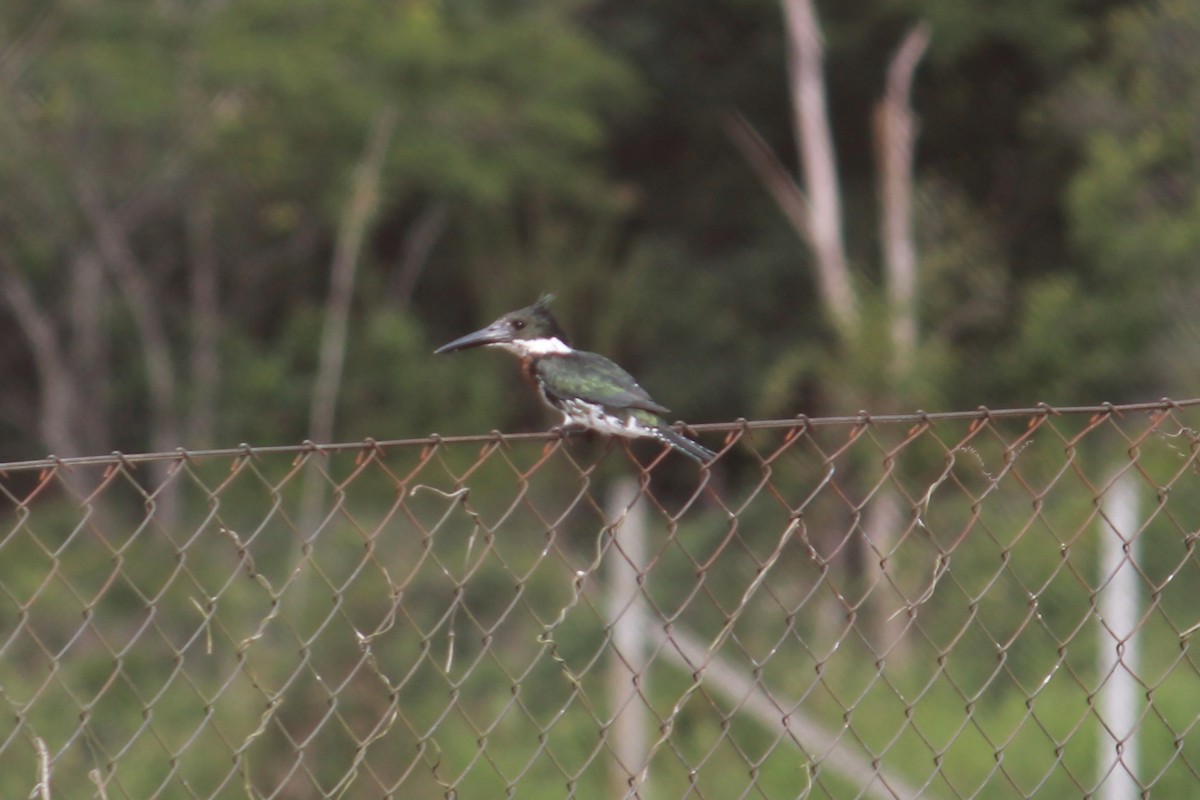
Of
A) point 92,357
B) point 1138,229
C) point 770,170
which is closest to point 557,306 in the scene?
point 770,170

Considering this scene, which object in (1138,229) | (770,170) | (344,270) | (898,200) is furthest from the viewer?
(770,170)

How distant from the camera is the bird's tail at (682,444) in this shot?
12.4 ft

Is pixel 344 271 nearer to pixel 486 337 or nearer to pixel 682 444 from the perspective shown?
pixel 486 337

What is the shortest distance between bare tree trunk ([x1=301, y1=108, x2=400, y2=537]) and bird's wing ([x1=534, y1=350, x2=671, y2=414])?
825cm

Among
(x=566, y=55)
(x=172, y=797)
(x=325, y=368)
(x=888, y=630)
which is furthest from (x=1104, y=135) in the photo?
(x=172, y=797)

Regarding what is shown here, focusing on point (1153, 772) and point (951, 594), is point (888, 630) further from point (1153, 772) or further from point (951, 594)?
point (1153, 772)

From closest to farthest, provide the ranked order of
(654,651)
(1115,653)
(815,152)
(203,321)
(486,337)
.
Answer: (486,337) < (1115,653) < (654,651) < (203,321) < (815,152)

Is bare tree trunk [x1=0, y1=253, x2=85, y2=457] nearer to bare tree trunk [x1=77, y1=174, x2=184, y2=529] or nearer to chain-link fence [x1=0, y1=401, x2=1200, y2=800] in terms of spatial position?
bare tree trunk [x1=77, y1=174, x2=184, y2=529]

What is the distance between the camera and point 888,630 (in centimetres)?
998

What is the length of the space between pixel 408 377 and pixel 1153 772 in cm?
866

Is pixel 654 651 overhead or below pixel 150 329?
overhead

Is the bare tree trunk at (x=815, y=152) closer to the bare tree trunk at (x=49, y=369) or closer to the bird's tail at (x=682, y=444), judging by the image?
the bare tree trunk at (x=49, y=369)

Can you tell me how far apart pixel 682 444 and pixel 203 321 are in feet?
36.2

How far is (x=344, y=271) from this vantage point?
14.9m
